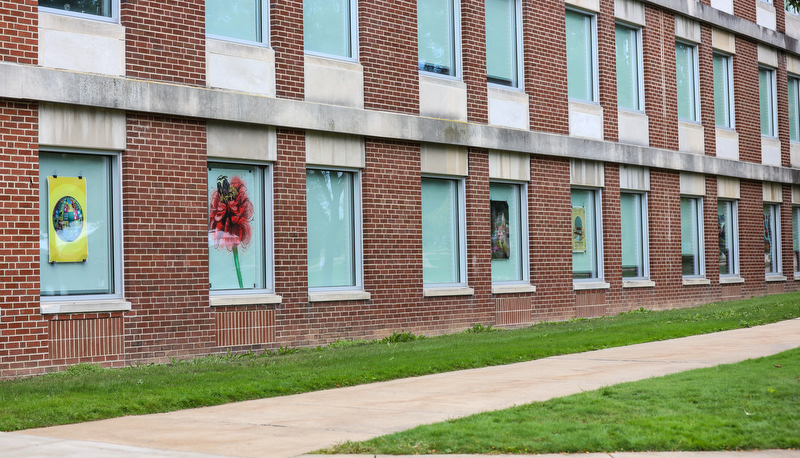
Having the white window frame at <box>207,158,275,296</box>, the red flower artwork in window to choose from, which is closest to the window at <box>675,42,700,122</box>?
the white window frame at <box>207,158,275,296</box>

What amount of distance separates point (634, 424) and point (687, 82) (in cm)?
1960

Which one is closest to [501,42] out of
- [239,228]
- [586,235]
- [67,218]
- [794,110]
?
[586,235]

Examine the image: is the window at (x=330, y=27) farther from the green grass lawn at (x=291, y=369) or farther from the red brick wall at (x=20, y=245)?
the red brick wall at (x=20, y=245)

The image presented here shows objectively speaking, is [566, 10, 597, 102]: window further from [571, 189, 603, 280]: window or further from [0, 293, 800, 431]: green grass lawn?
[0, 293, 800, 431]: green grass lawn

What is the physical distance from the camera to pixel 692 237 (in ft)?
83.5

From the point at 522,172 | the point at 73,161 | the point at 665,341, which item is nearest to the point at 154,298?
the point at 73,161

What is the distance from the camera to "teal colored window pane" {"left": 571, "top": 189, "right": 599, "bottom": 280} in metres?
21.5

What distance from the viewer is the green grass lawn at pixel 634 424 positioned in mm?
6773

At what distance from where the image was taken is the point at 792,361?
10.8 meters

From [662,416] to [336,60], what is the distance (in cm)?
1010

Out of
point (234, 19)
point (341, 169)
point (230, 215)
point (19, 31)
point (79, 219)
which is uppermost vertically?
point (234, 19)

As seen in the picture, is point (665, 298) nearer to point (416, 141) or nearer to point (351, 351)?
point (416, 141)

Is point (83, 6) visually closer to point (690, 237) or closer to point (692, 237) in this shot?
point (690, 237)

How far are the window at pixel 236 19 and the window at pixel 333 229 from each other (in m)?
2.33
